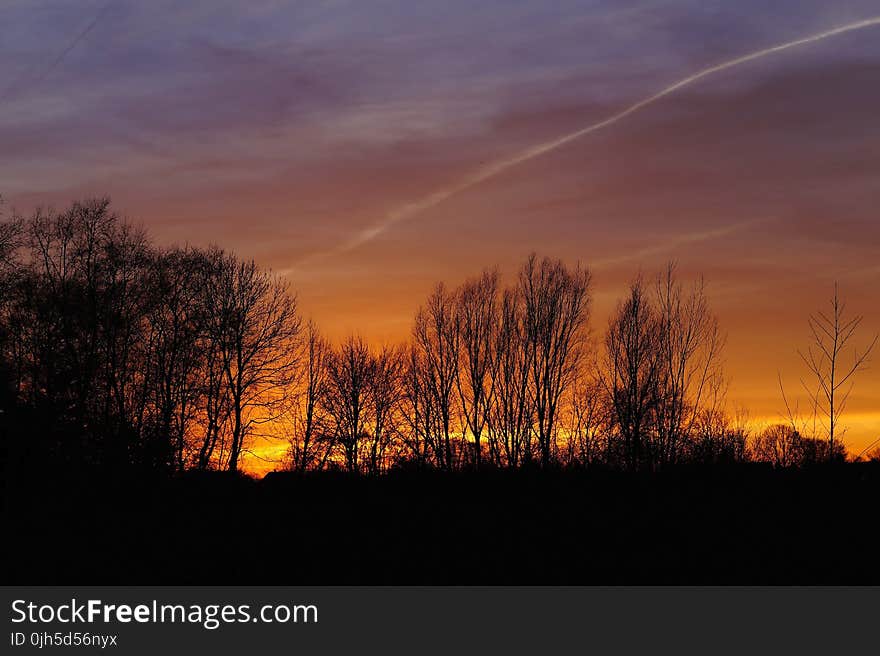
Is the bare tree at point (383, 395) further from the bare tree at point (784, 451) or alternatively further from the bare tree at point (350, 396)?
the bare tree at point (784, 451)

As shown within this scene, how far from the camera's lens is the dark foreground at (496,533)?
13.1 metres

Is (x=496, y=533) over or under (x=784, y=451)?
under

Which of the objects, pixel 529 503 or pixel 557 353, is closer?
pixel 529 503

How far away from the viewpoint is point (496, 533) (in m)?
14.4

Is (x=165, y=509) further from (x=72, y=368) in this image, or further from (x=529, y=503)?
(x=72, y=368)

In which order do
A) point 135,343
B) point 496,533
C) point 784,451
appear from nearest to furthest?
point 496,533
point 784,451
point 135,343

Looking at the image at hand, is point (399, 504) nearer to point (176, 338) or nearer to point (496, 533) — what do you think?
point (496, 533)

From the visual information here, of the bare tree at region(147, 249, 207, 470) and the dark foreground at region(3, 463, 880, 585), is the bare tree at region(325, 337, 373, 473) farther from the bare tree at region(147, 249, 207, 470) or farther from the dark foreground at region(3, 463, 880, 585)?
the dark foreground at region(3, 463, 880, 585)

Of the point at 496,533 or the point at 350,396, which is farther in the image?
the point at 350,396

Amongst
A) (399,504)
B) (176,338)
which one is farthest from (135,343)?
(399,504)
